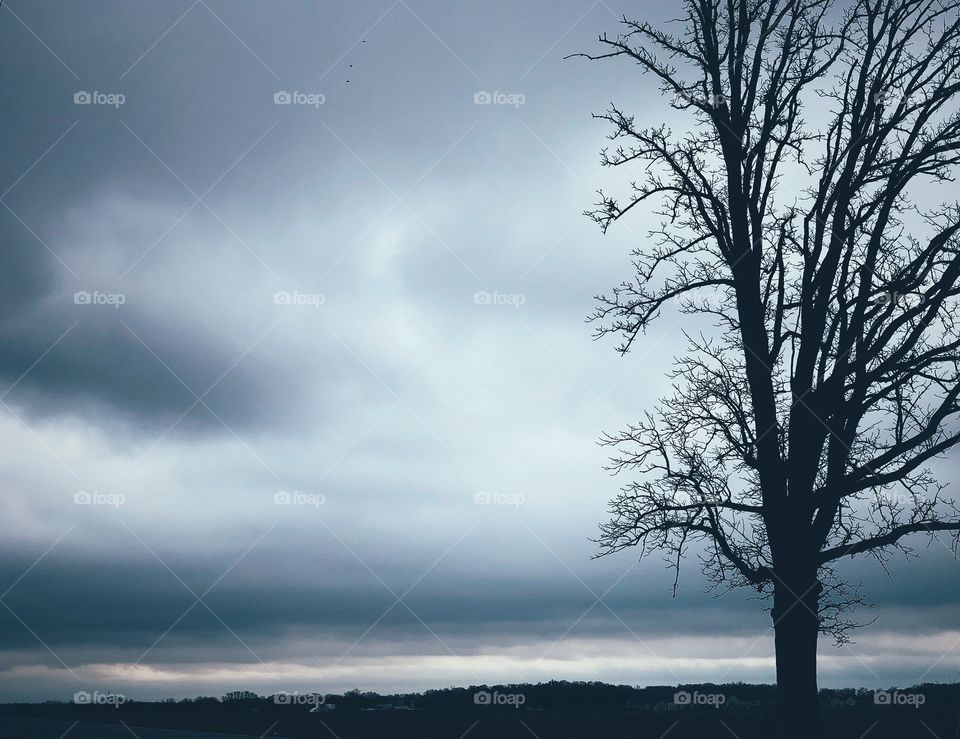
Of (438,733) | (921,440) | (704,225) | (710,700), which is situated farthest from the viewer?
(438,733)

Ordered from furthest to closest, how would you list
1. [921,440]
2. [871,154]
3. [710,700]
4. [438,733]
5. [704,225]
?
[438,733], [710,700], [704,225], [871,154], [921,440]

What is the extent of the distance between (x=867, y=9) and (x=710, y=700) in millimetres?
12420

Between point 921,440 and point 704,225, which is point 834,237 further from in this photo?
point 921,440

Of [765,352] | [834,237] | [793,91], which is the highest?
[793,91]

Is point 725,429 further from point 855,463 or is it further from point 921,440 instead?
point 921,440

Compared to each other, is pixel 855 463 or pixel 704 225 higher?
pixel 704 225

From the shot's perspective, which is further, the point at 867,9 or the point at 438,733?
the point at 438,733

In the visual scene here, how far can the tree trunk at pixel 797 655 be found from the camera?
454 inches

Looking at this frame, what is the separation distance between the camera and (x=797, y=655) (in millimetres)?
11773

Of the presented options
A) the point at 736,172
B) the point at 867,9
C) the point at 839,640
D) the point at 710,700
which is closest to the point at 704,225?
the point at 736,172

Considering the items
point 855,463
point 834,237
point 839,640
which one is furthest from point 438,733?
point 834,237

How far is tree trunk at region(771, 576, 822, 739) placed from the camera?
11523 millimetres

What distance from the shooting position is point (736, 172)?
44.1 feet

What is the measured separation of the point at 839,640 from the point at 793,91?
9.04 m
